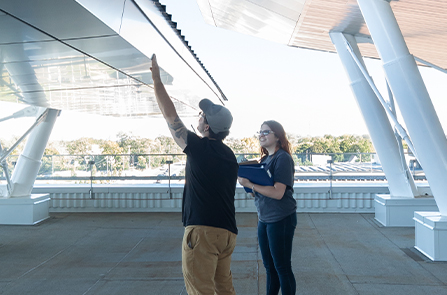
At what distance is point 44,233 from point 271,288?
19.7 ft

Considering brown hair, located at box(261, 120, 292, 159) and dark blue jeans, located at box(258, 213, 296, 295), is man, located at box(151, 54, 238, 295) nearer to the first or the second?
dark blue jeans, located at box(258, 213, 296, 295)

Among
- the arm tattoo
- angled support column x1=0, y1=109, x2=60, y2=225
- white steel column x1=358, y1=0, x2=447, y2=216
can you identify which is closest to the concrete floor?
angled support column x1=0, y1=109, x2=60, y2=225

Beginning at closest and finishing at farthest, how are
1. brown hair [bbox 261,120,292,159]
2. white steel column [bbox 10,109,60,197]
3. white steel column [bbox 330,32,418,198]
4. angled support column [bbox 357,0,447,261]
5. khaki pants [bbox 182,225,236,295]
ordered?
1. khaki pants [bbox 182,225,236,295]
2. brown hair [bbox 261,120,292,159]
3. angled support column [bbox 357,0,447,261]
4. white steel column [bbox 330,32,418,198]
5. white steel column [bbox 10,109,60,197]

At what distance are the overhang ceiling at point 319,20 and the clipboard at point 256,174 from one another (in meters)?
4.59

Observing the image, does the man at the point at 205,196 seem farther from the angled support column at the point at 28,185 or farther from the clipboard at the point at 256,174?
the angled support column at the point at 28,185

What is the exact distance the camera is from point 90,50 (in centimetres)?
349

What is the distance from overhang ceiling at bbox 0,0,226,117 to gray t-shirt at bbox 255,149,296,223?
5.49 ft

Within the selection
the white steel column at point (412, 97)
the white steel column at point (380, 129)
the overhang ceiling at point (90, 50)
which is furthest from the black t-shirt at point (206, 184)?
the white steel column at point (380, 129)

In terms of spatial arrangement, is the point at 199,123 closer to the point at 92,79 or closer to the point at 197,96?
the point at 92,79

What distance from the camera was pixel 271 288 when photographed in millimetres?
3605

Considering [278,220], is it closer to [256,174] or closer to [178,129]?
[256,174]

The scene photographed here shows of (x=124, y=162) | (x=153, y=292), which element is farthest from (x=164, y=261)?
(x=124, y=162)

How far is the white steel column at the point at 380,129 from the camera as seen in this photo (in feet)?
27.5

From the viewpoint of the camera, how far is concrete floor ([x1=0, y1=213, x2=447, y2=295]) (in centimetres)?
464
